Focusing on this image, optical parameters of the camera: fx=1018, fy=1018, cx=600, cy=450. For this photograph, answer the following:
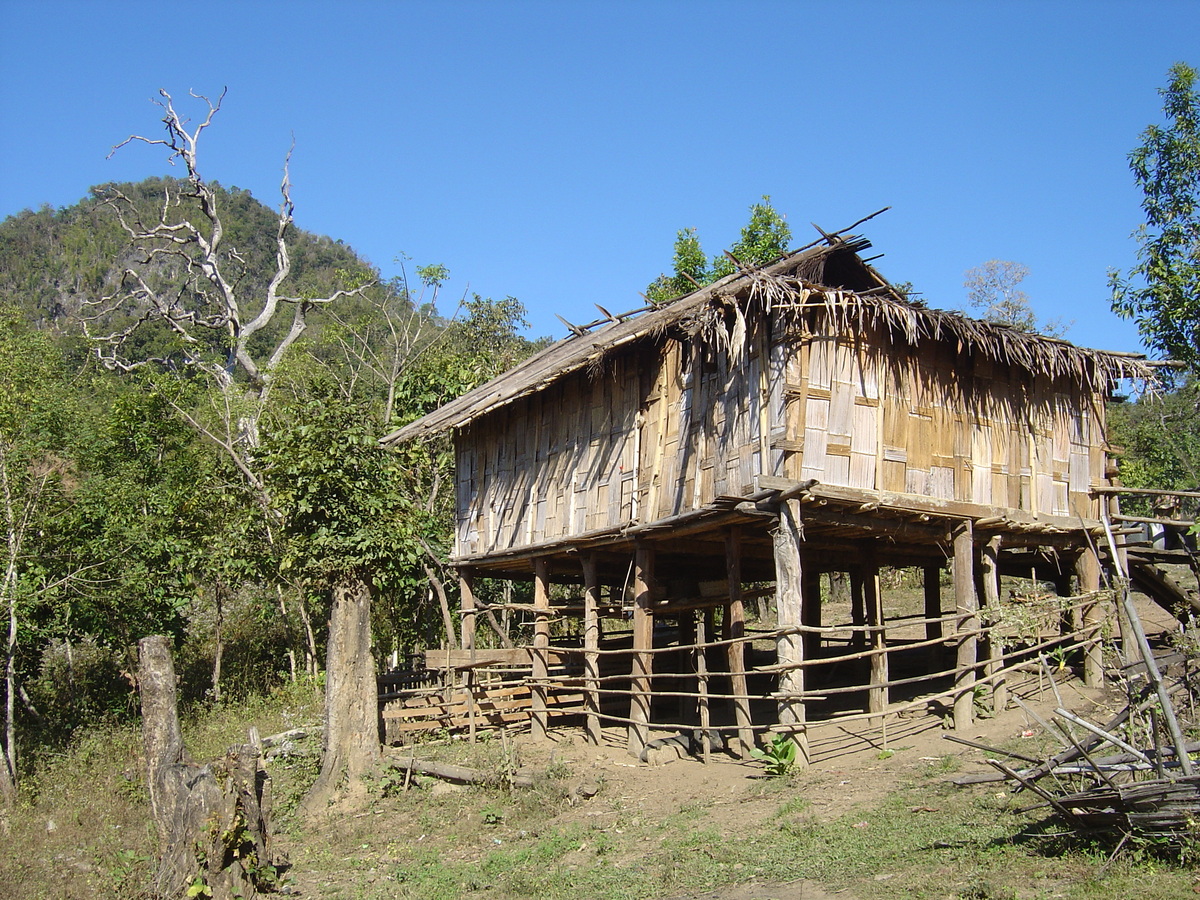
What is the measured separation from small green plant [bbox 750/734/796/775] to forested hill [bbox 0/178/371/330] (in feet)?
145

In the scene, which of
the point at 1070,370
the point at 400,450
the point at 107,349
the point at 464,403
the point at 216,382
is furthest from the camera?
the point at 107,349

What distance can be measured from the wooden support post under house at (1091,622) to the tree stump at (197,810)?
9751 mm

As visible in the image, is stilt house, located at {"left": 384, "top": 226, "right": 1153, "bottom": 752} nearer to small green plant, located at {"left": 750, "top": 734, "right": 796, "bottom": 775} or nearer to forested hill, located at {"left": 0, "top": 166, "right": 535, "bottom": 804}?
small green plant, located at {"left": 750, "top": 734, "right": 796, "bottom": 775}

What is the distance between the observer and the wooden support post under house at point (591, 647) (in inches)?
547

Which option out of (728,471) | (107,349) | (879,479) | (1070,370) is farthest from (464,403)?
(107,349)

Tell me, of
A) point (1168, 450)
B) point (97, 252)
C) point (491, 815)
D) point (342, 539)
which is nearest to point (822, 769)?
point (491, 815)

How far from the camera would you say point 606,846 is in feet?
29.7

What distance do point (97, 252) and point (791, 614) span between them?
60.0 meters

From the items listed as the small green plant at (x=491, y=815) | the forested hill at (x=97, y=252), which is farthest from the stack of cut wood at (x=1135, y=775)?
the forested hill at (x=97, y=252)

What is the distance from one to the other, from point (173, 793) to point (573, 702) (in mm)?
9771

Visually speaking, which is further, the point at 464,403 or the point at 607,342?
the point at 464,403

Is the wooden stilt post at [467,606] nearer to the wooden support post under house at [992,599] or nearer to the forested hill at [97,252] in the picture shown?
the wooden support post under house at [992,599]

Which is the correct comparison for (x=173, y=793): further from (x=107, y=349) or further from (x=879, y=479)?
(x=107, y=349)

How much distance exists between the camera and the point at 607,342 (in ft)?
41.9
